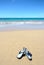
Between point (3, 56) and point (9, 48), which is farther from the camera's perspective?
point (9, 48)

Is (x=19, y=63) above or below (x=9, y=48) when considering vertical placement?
below

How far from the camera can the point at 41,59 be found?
13.1 feet

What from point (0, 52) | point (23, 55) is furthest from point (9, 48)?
point (23, 55)

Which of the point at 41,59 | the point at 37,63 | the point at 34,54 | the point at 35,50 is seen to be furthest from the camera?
the point at 35,50

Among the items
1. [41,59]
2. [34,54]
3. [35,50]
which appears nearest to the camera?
[41,59]

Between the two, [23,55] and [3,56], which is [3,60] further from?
[23,55]

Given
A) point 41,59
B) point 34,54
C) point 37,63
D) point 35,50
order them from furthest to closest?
point 35,50, point 34,54, point 41,59, point 37,63

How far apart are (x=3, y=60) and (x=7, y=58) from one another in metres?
0.18

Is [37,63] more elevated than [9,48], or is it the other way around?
[9,48]

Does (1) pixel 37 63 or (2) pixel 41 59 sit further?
(2) pixel 41 59

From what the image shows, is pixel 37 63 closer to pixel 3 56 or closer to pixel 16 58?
pixel 16 58

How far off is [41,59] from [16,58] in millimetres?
790

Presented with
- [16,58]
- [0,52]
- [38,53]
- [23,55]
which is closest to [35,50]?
[38,53]

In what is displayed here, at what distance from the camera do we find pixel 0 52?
4.51m
